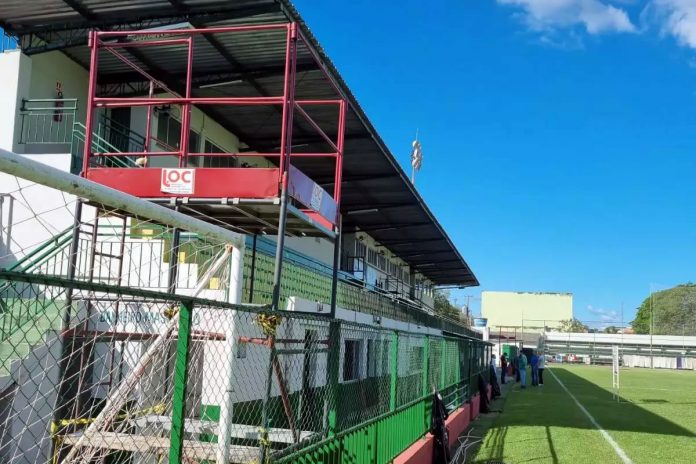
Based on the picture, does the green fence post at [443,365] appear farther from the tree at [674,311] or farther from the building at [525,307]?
the tree at [674,311]

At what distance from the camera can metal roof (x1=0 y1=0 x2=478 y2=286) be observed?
39.9 feet

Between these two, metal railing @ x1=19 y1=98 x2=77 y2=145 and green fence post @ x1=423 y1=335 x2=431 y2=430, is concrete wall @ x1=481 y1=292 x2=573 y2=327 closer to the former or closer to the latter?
metal railing @ x1=19 y1=98 x2=77 y2=145

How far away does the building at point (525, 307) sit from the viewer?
122 meters

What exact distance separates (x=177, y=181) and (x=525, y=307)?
121198 mm

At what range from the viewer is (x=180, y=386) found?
3.54 m

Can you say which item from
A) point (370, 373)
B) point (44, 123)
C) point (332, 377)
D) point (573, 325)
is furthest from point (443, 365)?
point (573, 325)

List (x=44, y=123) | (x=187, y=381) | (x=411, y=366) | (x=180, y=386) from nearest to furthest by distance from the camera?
1. (x=180, y=386)
2. (x=187, y=381)
3. (x=411, y=366)
4. (x=44, y=123)

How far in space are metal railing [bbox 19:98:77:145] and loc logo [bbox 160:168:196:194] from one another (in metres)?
6.50

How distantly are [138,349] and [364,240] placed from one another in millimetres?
25533

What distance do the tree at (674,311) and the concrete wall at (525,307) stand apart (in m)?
15.6

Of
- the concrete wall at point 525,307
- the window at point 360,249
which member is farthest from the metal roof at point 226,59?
the concrete wall at point 525,307

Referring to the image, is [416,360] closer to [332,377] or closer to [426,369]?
[426,369]

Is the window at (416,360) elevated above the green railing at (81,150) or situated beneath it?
situated beneath

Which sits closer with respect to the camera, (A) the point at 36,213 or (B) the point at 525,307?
(A) the point at 36,213
